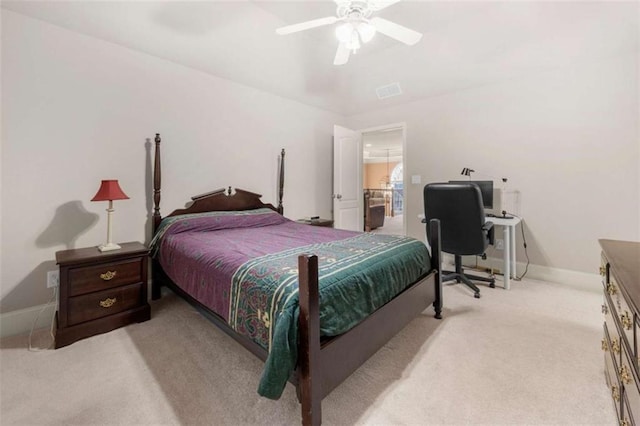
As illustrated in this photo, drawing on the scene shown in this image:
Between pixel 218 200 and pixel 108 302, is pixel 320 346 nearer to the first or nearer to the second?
pixel 108 302

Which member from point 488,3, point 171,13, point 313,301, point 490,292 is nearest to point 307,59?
point 171,13

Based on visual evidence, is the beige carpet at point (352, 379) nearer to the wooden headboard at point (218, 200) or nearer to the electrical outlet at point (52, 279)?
the electrical outlet at point (52, 279)

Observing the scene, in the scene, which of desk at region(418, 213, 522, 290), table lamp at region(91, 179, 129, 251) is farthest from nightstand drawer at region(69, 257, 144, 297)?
desk at region(418, 213, 522, 290)

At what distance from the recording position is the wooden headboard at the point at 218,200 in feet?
8.69

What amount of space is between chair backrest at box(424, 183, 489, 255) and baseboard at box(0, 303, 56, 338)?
3.48m

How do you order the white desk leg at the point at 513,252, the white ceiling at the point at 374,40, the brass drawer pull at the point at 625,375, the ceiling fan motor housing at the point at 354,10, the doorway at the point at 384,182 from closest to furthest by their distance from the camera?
the brass drawer pull at the point at 625,375, the ceiling fan motor housing at the point at 354,10, the white ceiling at the point at 374,40, the white desk leg at the point at 513,252, the doorway at the point at 384,182

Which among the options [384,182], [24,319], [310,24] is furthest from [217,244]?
[384,182]

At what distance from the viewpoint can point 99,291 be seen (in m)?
2.03

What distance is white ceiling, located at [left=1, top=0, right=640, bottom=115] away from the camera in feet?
7.54

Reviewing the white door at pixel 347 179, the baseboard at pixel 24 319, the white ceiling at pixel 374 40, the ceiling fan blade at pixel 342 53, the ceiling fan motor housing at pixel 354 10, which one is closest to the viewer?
the ceiling fan motor housing at pixel 354 10

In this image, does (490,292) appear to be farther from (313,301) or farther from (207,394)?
(207,394)

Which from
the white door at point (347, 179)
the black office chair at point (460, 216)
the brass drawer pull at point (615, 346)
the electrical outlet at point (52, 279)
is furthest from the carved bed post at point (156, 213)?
the brass drawer pull at point (615, 346)

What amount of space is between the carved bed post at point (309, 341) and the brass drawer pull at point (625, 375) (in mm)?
1111

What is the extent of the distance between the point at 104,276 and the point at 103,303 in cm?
20
